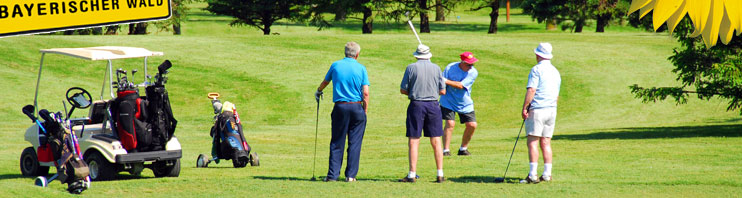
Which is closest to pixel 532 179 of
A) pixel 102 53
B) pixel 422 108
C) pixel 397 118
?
pixel 422 108

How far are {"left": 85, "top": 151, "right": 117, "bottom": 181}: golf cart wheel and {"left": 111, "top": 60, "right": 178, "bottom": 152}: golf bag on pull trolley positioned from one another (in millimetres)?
332

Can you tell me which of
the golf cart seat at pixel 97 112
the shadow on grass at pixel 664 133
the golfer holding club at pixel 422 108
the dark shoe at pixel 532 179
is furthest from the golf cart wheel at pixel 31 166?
the shadow on grass at pixel 664 133

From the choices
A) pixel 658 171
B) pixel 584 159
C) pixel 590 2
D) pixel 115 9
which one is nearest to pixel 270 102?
pixel 584 159

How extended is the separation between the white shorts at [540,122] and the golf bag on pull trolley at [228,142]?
15.8 ft

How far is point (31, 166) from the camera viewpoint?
38.0 feet

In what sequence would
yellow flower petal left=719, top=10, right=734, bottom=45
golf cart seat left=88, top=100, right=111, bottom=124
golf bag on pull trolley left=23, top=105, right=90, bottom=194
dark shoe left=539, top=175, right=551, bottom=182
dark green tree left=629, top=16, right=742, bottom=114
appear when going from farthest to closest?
dark green tree left=629, top=16, right=742, bottom=114 → golf cart seat left=88, top=100, right=111, bottom=124 → dark shoe left=539, top=175, right=551, bottom=182 → golf bag on pull trolley left=23, top=105, right=90, bottom=194 → yellow flower petal left=719, top=10, right=734, bottom=45

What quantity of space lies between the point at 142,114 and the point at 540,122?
4991 millimetres

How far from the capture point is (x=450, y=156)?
1349cm

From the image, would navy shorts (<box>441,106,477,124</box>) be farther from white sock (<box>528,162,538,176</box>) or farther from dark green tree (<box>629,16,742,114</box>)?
dark green tree (<box>629,16,742,114</box>)

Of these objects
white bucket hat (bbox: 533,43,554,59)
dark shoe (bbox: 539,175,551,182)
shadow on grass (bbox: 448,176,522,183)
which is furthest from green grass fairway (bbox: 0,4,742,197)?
white bucket hat (bbox: 533,43,554,59)

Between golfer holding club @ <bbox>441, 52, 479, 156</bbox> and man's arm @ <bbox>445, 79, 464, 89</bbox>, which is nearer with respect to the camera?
man's arm @ <bbox>445, 79, 464, 89</bbox>

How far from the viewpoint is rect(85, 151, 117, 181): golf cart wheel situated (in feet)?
35.6

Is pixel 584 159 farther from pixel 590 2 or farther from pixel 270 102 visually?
pixel 590 2

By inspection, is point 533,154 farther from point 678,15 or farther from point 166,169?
point 678,15
